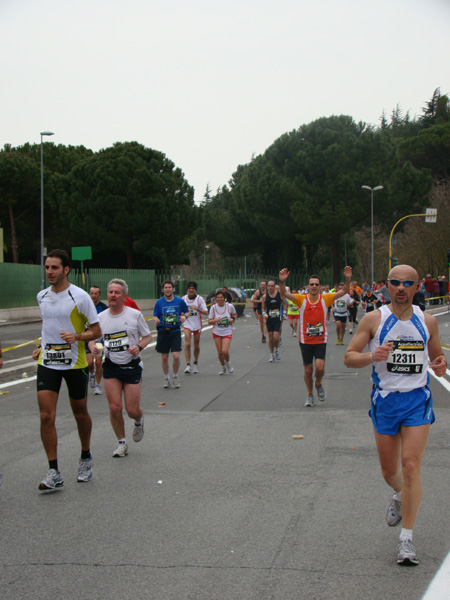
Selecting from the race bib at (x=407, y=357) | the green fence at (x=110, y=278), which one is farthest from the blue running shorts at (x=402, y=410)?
the green fence at (x=110, y=278)

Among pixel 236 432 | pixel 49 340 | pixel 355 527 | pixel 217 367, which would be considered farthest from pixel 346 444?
pixel 217 367

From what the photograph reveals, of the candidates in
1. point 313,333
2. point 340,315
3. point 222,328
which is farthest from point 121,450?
point 340,315

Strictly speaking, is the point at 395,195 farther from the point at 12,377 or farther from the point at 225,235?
the point at 12,377

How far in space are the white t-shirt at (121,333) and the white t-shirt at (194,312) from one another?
688cm

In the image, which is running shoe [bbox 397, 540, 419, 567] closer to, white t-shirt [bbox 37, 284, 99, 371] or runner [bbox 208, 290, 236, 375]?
white t-shirt [bbox 37, 284, 99, 371]

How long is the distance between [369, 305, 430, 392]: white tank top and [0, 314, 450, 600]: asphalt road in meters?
1.00

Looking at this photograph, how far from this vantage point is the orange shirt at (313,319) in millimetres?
10633

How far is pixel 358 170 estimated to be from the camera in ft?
194

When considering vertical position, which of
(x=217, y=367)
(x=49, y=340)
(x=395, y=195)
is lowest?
(x=217, y=367)

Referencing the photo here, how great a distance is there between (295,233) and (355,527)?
189ft

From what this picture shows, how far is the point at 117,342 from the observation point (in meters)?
7.55

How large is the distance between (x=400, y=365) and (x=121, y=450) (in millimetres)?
3554

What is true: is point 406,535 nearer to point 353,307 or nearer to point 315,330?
point 315,330

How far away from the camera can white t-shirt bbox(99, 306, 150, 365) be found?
750cm
